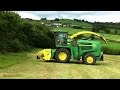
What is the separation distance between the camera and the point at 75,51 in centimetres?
1143

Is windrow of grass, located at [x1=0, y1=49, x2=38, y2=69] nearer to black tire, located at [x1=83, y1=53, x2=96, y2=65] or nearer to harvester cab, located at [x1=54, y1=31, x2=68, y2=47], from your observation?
harvester cab, located at [x1=54, y1=31, x2=68, y2=47]

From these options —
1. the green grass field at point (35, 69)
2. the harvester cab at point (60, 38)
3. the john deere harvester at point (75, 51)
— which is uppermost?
the harvester cab at point (60, 38)

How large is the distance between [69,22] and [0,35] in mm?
2327

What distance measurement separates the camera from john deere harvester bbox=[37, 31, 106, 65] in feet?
36.1

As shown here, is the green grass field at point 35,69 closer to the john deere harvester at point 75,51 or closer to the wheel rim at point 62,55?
the john deere harvester at point 75,51

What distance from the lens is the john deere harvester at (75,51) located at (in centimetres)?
1101

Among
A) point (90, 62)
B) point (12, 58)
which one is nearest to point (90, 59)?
point (90, 62)

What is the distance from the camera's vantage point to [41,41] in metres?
9.33

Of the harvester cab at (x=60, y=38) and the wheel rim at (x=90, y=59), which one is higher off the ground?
the harvester cab at (x=60, y=38)

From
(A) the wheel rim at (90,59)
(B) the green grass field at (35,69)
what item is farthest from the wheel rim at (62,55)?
(B) the green grass field at (35,69)

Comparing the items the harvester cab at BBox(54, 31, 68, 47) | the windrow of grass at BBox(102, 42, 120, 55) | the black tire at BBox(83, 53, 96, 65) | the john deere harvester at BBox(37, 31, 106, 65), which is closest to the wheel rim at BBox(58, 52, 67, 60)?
the john deere harvester at BBox(37, 31, 106, 65)

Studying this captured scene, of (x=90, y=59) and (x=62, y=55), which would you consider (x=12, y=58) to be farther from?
(x=90, y=59)
